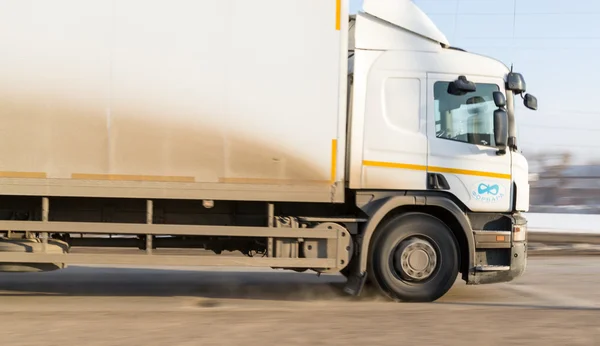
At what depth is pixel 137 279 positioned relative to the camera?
36.0 feet

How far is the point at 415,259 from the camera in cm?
867

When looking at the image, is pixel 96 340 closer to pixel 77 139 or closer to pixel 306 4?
pixel 77 139

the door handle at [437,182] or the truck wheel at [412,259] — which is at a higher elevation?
the door handle at [437,182]

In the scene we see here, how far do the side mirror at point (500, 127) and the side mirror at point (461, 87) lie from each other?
402 mm

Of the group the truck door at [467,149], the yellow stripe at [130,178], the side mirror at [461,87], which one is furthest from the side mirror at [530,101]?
the yellow stripe at [130,178]

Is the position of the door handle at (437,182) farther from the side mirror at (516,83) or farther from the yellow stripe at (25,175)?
the yellow stripe at (25,175)

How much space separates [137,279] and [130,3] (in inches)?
184

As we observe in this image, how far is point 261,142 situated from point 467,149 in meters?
2.45

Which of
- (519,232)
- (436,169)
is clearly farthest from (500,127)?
(519,232)

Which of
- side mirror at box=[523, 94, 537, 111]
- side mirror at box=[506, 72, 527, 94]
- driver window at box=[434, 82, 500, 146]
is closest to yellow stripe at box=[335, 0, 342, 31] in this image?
driver window at box=[434, 82, 500, 146]

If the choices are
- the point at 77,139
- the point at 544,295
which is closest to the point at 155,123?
the point at 77,139

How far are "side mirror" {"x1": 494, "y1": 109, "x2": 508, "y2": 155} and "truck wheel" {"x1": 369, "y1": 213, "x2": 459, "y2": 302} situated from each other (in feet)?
4.04

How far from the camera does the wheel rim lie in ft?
28.4

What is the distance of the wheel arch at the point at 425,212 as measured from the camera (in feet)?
27.7
